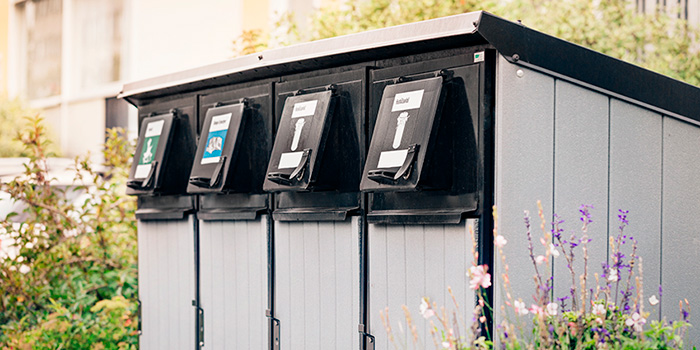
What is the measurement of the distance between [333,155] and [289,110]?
0.37 meters

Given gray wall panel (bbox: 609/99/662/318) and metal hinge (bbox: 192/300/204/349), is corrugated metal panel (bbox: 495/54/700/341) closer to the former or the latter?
gray wall panel (bbox: 609/99/662/318)

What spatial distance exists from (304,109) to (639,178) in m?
1.56

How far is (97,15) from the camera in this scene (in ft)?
45.7

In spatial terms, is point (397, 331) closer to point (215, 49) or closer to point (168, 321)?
point (168, 321)

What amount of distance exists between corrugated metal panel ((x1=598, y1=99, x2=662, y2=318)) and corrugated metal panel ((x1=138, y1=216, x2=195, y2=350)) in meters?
2.54

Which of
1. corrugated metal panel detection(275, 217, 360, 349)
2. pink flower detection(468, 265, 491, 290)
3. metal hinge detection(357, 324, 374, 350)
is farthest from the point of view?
corrugated metal panel detection(275, 217, 360, 349)

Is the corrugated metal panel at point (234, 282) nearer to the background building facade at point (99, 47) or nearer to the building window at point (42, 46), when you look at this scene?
the background building facade at point (99, 47)

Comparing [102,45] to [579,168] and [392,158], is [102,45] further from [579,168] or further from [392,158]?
[579,168]

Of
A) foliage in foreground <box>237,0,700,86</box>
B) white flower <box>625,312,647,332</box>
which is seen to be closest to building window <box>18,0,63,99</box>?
foliage in foreground <box>237,0,700,86</box>

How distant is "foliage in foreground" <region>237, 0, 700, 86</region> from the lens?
24.7 feet

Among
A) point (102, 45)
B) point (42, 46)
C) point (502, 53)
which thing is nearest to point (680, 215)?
point (502, 53)

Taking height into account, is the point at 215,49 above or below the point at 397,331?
above

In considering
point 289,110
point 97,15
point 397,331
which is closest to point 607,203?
point 397,331

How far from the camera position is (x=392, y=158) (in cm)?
387
